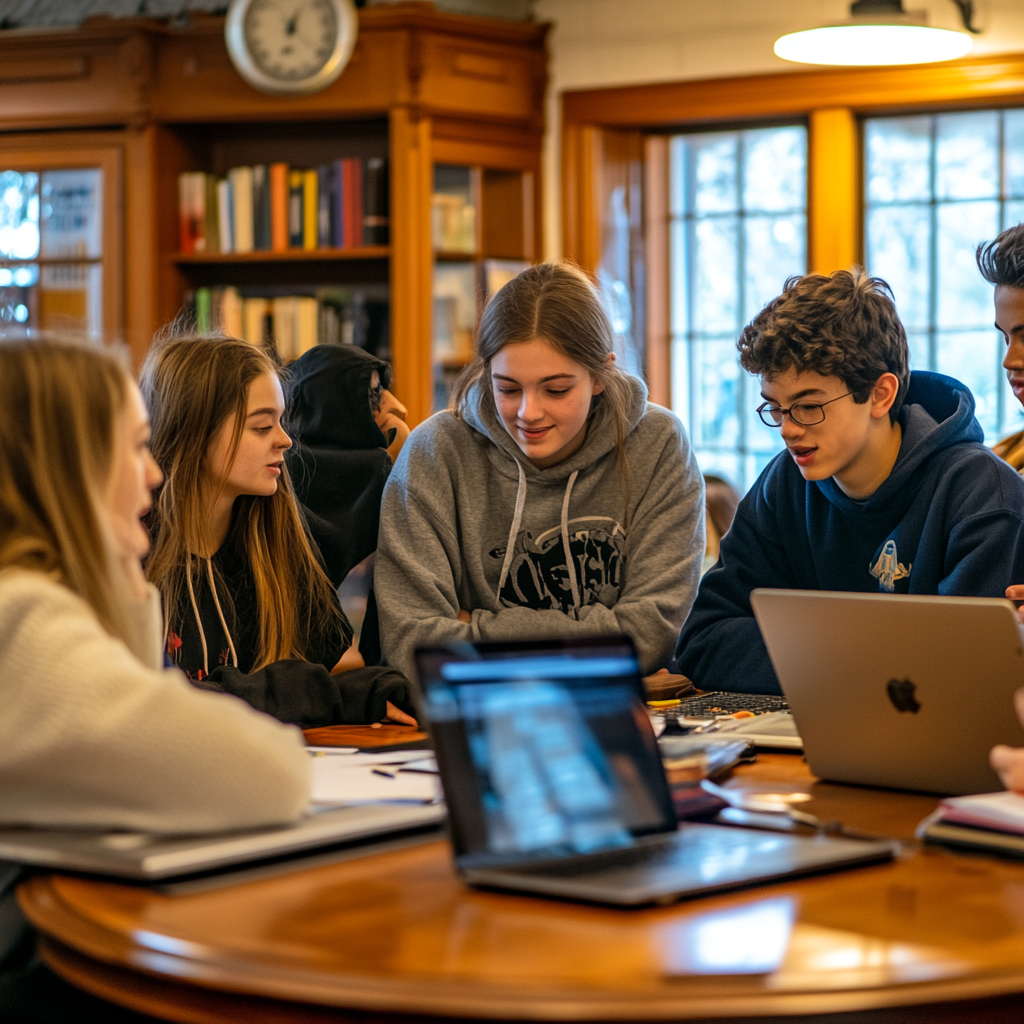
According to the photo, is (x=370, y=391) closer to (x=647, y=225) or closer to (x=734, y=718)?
(x=734, y=718)

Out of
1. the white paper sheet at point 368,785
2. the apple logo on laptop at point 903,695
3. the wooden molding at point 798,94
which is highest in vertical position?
the wooden molding at point 798,94

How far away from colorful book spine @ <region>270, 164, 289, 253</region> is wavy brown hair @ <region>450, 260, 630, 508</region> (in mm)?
2248

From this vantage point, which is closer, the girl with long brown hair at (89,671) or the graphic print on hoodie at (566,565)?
the girl with long brown hair at (89,671)

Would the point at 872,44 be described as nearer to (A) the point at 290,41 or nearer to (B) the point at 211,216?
(A) the point at 290,41

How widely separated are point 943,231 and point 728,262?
0.68 meters

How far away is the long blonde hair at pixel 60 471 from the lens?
1104 millimetres

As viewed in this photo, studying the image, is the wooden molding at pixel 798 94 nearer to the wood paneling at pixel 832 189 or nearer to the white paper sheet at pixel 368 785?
the wood paneling at pixel 832 189

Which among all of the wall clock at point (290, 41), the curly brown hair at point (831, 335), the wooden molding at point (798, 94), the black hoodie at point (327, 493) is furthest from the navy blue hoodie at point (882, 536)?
the wall clock at point (290, 41)

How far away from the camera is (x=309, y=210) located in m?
4.26

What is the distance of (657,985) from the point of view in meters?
0.78

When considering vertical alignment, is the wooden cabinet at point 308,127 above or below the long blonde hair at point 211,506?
above

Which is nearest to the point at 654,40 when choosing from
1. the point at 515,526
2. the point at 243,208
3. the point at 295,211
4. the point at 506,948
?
the point at 295,211

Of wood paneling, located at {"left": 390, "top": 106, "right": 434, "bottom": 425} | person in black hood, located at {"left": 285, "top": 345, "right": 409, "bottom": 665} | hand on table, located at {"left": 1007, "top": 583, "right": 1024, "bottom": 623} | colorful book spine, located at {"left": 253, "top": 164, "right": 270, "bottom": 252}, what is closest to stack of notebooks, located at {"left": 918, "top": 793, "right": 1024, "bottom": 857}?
hand on table, located at {"left": 1007, "top": 583, "right": 1024, "bottom": 623}

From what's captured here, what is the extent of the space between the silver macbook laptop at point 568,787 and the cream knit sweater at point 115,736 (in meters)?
0.17
